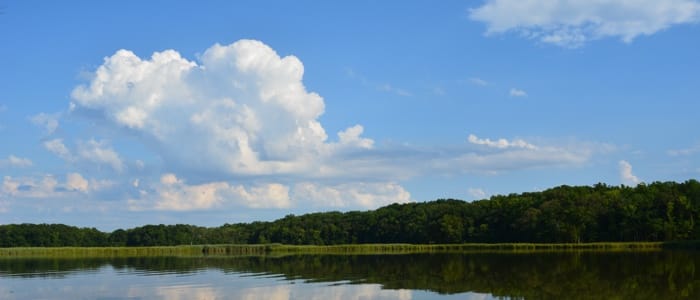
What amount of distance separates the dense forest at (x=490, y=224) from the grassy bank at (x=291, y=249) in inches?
478

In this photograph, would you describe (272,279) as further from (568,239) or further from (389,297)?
(568,239)

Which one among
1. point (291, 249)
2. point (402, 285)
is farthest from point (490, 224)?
point (402, 285)

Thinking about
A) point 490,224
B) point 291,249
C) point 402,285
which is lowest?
point 291,249

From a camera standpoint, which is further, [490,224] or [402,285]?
[490,224]

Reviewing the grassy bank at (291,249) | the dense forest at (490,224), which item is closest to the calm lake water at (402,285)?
the grassy bank at (291,249)

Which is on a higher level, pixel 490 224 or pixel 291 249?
pixel 490 224

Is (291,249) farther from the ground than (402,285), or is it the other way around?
(402,285)

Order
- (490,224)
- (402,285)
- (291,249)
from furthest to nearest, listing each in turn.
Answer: (291,249) → (490,224) → (402,285)

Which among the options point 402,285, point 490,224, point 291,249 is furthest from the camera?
point 291,249

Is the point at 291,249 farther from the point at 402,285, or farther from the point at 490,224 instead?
the point at 402,285

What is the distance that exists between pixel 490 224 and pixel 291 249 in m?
40.3

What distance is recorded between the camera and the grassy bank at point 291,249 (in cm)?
10306

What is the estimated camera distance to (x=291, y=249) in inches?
5684

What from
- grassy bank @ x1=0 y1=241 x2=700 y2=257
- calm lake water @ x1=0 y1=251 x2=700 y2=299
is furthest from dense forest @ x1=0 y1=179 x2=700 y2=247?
calm lake water @ x1=0 y1=251 x2=700 y2=299
